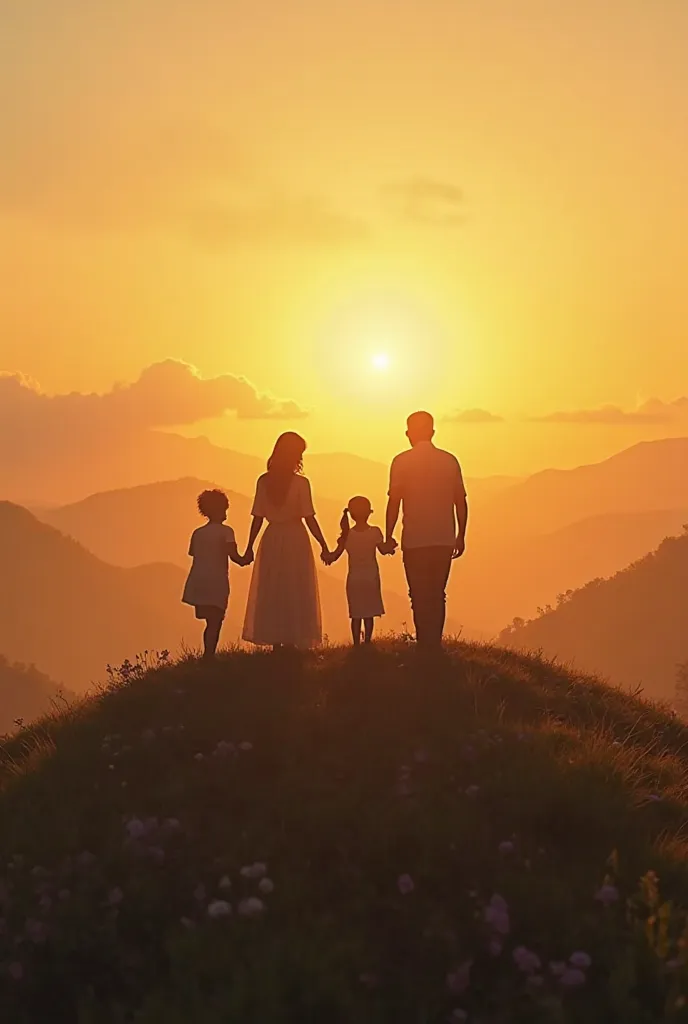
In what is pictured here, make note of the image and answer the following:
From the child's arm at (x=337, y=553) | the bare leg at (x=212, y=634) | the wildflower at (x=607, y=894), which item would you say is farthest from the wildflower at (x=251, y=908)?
the child's arm at (x=337, y=553)

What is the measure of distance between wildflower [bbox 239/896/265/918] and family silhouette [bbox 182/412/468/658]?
759 cm

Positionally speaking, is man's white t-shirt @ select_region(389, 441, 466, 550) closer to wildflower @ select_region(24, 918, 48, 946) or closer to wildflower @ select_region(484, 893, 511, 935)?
wildflower @ select_region(484, 893, 511, 935)

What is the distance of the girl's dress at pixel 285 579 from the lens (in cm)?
1430

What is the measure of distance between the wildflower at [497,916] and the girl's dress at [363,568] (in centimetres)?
950

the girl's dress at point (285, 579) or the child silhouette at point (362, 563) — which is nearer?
the girl's dress at point (285, 579)

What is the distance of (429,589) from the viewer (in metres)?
14.0

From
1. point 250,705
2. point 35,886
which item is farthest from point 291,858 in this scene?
point 250,705

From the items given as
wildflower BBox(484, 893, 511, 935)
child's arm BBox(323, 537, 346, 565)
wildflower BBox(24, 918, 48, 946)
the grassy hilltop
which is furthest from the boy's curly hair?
wildflower BBox(484, 893, 511, 935)

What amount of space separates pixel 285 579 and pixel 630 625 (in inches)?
6908

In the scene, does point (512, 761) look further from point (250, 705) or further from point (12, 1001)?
point (12, 1001)

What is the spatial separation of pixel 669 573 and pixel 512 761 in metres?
186

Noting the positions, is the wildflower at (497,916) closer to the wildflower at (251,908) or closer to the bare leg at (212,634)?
the wildflower at (251,908)

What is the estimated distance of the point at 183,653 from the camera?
14.4 meters

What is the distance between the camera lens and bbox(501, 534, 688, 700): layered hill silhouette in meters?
174
